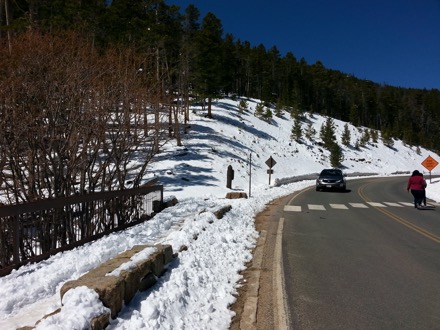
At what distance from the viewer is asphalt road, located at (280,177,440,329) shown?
16.5ft

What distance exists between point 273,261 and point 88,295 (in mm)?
4790

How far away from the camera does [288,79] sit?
97562 millimetres

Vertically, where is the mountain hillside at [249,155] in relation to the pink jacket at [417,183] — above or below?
above

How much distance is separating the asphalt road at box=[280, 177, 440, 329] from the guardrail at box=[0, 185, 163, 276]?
4509 millimetres

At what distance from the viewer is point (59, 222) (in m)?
8.54

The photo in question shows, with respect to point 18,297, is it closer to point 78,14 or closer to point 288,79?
point 78,14

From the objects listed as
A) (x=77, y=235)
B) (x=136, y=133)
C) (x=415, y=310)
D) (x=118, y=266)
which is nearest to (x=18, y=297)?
(x=118, y=266)

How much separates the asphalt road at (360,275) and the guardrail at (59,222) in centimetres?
451

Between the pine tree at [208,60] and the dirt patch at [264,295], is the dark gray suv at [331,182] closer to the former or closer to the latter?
the dirt patch at [264,295]

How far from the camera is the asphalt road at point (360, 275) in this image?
504 cm

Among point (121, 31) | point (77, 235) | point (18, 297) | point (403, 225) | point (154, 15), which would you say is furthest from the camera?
point (154, 15)

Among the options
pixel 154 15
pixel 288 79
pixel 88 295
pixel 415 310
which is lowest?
pixel 415 310

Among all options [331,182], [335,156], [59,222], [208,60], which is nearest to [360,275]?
[59,222]

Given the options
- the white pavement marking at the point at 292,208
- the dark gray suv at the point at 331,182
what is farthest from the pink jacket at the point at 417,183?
the dark gray suv at the point at 331,182
